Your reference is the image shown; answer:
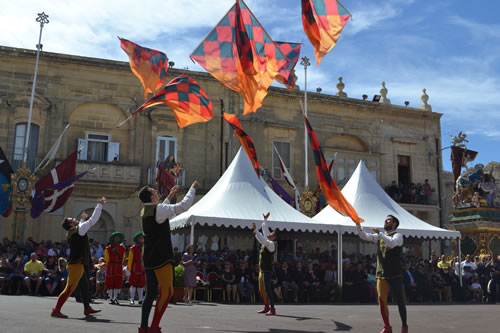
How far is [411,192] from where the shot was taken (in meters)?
30.6

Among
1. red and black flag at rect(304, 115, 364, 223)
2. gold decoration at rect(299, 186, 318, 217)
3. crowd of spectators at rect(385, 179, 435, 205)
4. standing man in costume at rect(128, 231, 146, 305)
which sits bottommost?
standing man in costume at rect(128, 231, 146, 305)

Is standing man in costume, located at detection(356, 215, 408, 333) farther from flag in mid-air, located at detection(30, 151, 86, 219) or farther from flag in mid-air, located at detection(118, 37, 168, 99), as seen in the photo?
flag in mid-air, located at detection(30, 151, 86, 219)

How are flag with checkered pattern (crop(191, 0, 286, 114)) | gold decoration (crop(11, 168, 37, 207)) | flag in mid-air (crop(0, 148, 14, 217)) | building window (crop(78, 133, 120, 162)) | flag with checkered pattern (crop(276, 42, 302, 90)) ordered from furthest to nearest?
building window (crop(78, 133, 120, 162)) → gold decoration (crop(11, 168, 37, 207)) → flag in mid-air (crop(0, 148, 14, 217)) → flag with checkered pattern (crop(276, 42, 302, 90)) → flag with checkered pattern (crop(191, 0, 286, 114))

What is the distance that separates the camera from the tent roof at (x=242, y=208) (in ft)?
48.7

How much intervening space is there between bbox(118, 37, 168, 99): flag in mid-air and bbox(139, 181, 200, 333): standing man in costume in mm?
7558

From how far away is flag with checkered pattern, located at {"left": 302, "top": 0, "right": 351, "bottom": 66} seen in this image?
1144 cm

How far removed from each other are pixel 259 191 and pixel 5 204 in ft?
31.8

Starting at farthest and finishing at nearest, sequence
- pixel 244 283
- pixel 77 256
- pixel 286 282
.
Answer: pixel 286 282, pixel 244 283, pixel 77 256

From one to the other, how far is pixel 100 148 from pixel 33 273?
40.4ft

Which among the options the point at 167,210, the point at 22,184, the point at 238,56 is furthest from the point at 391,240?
the point at 22,184

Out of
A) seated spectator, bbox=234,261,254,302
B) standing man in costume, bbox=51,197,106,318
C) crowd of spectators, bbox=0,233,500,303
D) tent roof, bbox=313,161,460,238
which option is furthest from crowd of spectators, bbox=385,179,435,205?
standing man in costume, bbox=51,197,106,318

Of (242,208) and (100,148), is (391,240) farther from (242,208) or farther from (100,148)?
(100,148)

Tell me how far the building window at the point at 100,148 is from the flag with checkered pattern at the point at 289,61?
15.0m

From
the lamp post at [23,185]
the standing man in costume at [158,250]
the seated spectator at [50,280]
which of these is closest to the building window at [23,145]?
the lamp post at [23,185]
